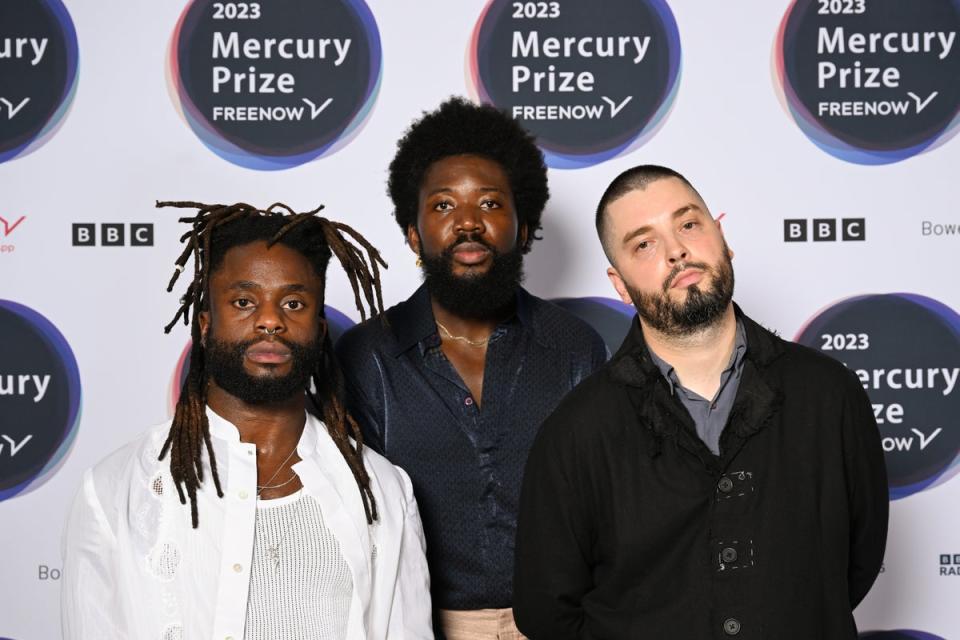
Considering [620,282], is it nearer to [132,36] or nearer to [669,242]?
[669,242]

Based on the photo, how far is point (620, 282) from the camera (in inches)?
75.3

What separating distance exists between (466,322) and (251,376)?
58cm

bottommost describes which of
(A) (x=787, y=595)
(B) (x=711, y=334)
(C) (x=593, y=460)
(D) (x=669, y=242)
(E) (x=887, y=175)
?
(A) (x=787, y=595)

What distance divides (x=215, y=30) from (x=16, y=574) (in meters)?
1.57

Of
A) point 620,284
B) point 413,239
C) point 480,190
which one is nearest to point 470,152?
point 480,190

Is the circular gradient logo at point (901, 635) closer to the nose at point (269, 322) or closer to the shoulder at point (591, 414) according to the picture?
the shoulder at point (591, 414)

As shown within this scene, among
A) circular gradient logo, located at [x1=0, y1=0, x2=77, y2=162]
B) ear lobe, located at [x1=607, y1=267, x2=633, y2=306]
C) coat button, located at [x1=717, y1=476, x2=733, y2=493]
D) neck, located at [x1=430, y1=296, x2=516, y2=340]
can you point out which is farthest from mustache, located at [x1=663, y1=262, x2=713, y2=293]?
circular gradient logo, located at [x1=0, y1=0, x2=77, y2=162]

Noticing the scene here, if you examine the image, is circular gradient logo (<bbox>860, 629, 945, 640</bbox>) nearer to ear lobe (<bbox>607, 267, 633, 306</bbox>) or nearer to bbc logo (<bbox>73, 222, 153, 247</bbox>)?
ear lobe (<bbox>607, 267, 633, 306</bbox>)

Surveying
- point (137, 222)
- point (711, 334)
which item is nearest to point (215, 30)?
point (137, 222)

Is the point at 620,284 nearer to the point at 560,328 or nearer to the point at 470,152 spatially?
the point at 560,328

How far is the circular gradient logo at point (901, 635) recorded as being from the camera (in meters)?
2.82

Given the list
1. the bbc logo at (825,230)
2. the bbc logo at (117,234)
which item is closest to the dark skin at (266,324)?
the bbc logo at (117,234)

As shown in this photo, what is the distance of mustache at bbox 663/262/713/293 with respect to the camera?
1.80 m

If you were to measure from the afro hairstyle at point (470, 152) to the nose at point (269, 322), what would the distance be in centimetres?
62
